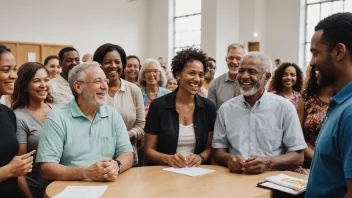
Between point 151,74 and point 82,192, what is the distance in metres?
2.56

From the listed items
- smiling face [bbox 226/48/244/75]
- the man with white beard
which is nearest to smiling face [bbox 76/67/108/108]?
the man with white beard

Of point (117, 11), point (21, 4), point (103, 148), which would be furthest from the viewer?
point (117, 11)

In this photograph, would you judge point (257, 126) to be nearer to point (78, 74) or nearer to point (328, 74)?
point (328, 74)

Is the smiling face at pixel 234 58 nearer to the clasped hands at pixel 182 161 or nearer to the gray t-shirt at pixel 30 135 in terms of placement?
the clasped hands at pixel 182 161

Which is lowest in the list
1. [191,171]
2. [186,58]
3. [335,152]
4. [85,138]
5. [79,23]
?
[191,171]

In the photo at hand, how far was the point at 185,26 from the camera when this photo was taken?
13.9 metres

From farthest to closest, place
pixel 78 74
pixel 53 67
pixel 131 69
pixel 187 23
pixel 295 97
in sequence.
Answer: pixel 187 23, pixel 53 67, pixel 295 97, pixel 131 69, pixel 78 74

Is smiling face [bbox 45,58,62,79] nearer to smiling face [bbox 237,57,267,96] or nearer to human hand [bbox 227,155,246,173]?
smiling face [bbox 237,57,267,96]

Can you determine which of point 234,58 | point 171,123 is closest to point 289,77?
point 234,58

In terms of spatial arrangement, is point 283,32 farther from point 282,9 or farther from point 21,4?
point 21,4

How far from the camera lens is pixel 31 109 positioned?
9.73 feet

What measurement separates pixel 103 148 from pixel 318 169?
153 centimetres

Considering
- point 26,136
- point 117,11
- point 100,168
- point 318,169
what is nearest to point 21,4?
point 117,11

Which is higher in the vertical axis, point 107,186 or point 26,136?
point 26,136
